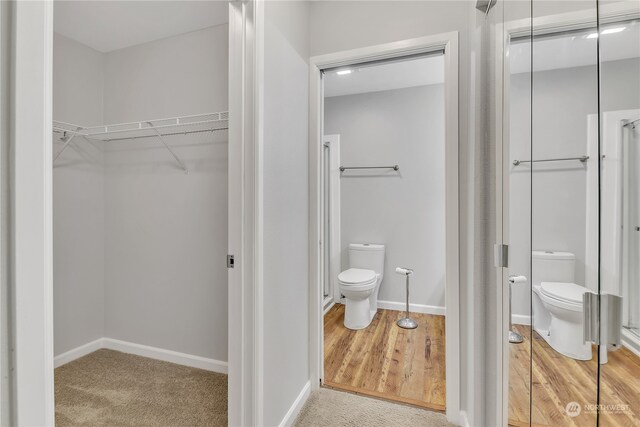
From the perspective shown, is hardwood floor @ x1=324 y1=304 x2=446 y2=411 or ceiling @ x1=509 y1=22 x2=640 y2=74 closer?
ceiling @ x1=509 y1=22 x2=640 y2=74

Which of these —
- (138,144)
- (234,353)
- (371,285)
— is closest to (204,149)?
(138,144)

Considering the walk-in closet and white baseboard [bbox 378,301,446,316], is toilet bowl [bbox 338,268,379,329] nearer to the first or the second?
white baseboard [bbox 378,301,446,316]

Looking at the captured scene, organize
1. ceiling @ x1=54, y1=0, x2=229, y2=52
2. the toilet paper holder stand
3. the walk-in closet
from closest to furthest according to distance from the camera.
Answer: ceiling @ x1=54, y1=0, x2=229, y2=52 < the walk-in closet < the toilet paper holder stand

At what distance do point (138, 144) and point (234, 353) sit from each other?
1.92 metres

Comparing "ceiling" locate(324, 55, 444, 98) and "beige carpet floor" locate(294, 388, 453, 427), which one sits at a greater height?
"ceiling" locate(324, 55, 444, 98)

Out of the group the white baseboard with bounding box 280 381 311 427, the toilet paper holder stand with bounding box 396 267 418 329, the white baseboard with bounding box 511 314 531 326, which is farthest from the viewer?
the toilet paper holder stand with bounding box 396 267 418 329

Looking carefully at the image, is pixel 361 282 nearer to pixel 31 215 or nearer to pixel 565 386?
pixel 565 386

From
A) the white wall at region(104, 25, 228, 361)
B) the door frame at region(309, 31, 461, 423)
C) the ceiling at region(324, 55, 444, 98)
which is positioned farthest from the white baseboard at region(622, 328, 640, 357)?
the ceiling at region(324, 55, 444, 98)

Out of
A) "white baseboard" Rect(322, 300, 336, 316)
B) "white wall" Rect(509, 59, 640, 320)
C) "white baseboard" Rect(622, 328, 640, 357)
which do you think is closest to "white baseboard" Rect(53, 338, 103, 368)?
"white baseboard" Rect(322, 300, 336, 316)

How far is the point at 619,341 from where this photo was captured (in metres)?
0.68

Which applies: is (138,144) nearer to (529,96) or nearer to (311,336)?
(311,336)

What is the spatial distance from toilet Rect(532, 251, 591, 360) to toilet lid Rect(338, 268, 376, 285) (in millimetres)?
1835

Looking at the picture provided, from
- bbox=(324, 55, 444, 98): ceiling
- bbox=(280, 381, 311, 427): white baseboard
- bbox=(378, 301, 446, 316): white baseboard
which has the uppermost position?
bbox=(324, 55, 444, 98): ceiling

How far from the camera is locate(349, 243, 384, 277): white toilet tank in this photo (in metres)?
3.36
